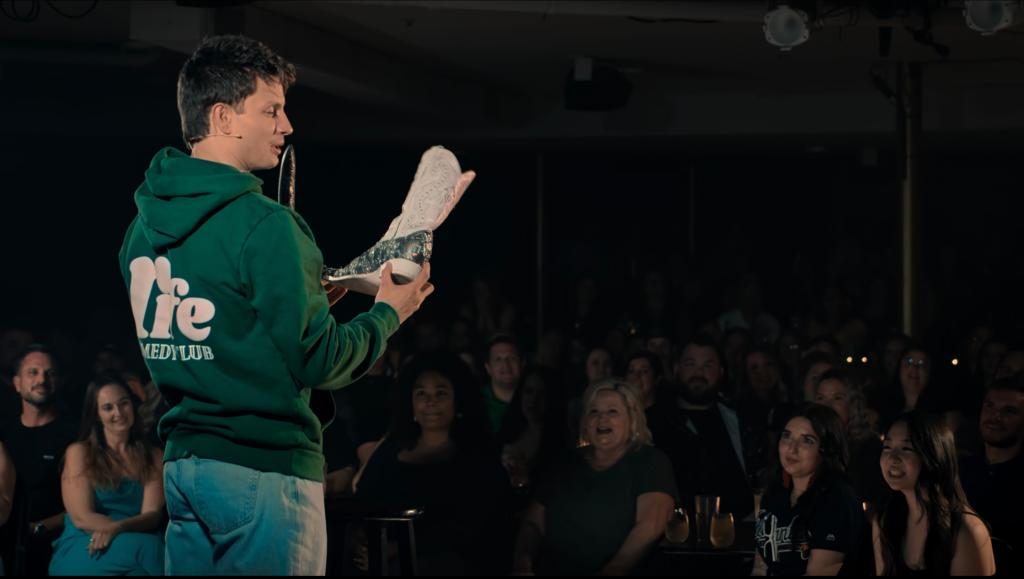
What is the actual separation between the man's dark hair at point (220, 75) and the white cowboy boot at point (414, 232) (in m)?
0.27

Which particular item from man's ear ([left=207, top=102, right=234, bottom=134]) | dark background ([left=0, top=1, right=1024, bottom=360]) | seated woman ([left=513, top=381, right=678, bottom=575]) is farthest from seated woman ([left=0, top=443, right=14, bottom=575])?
dark background ([left=0, top=1, right=1024, bottom=360])

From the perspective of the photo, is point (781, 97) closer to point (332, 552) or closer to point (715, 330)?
point (715, 330)

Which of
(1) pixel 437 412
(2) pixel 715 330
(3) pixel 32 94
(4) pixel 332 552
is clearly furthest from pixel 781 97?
(4) pixel 332 552

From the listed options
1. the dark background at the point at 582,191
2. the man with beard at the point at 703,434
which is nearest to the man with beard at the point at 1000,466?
the man with beard at the point at 703,434

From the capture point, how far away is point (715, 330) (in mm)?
8008

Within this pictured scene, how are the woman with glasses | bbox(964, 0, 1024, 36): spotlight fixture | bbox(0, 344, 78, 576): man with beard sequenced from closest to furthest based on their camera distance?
bbox(0, 344, 78, 576): man with beard → bbox(964, 0, 1024, 36): spotlight fixture → the woman with glasses

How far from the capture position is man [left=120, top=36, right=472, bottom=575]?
168cm

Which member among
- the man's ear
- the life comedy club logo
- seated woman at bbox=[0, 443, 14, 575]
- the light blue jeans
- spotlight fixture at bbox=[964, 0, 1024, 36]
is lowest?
seated woman at bbox=[0, 443, 14, 575]

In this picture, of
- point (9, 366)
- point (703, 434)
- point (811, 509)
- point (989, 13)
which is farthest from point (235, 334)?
point (9, 366)

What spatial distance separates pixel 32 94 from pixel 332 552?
20.5 feet

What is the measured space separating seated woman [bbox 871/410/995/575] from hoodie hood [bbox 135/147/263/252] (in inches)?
89.8

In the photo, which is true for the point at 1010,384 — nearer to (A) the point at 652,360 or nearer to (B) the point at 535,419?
(A) the point at 652,360

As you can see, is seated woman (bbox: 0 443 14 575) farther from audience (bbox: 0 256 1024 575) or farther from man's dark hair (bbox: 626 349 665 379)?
man's dark hair (bbox: 626 349 665 379)

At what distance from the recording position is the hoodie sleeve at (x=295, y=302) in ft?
5.44
